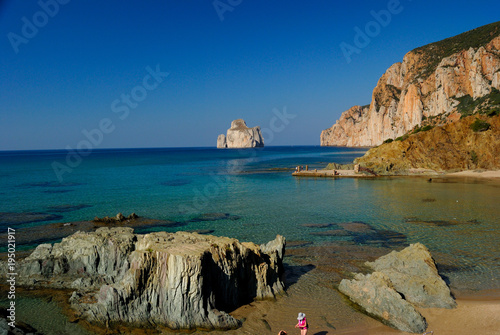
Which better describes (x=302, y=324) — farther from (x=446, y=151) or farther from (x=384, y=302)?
(x=446, y=151)

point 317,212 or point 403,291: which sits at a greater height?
Answer: point 317,212

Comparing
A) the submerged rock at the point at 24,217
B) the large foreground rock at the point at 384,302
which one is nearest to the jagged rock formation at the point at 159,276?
the large foreground rock at the point at 384,302

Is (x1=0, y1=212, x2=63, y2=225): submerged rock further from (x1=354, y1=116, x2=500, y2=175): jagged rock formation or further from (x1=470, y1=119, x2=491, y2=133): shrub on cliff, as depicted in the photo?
(x1=470, y1=119, x2=491, y2=133): shrub on cliff

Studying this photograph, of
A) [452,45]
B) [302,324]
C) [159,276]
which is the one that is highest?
[452,45]

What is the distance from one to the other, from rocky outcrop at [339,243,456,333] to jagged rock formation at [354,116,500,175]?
160 ft

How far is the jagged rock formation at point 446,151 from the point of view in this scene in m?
53.7

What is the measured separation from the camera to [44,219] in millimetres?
24203

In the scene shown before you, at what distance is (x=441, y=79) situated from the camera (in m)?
116

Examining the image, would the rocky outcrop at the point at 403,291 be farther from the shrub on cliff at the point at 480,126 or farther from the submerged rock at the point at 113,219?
the shrub on cliff at the point at 480,126

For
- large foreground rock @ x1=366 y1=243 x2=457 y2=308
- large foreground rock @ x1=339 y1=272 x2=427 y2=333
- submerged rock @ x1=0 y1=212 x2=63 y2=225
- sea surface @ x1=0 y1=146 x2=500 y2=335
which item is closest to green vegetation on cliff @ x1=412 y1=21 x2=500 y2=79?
sea surface @ x1=0 y1=146 x2=500 y2=335

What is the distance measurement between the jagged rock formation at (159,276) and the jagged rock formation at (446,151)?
52765 millimetres

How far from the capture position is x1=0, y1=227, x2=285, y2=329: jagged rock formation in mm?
9461

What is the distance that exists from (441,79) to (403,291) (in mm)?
129332

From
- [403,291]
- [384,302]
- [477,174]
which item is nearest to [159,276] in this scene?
[384,302]
